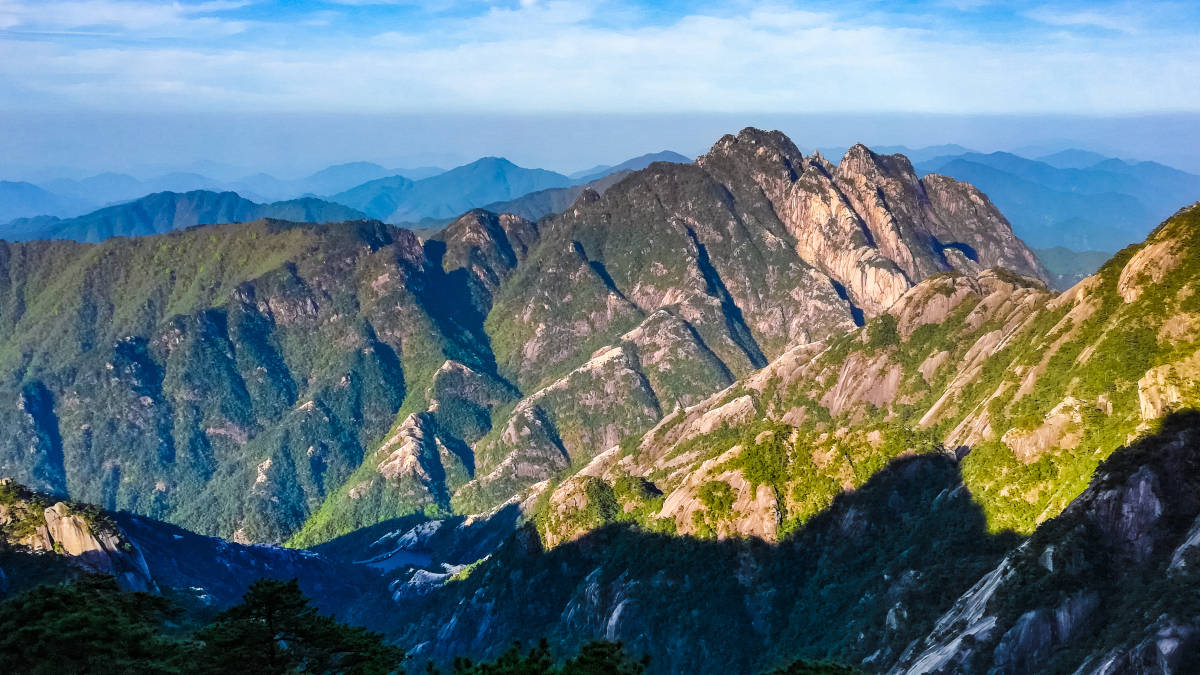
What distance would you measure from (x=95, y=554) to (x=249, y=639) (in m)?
115

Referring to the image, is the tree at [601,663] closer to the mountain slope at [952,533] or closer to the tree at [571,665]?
the tree at [571,665]

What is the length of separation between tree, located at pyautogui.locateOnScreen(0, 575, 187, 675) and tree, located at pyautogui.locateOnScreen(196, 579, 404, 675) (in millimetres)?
3183

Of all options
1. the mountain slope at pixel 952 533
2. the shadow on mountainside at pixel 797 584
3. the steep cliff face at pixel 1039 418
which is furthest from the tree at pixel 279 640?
the steep cliff face at pixel 1039 418

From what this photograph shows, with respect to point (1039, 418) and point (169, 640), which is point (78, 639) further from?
point (1039, 418)

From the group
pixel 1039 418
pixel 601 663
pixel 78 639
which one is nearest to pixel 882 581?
pixel 1039 418

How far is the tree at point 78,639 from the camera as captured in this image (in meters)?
59.1

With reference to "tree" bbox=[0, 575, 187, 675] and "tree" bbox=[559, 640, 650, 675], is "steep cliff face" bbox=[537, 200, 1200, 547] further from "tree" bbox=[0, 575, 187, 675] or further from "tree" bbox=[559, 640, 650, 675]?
"tree" bbox=[0, 575, 187, 675]

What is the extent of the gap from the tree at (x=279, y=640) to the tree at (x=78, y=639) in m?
3.18

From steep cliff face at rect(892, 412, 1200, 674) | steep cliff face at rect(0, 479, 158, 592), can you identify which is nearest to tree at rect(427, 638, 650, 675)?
steep cliff face at rect(892, 412, 1200, 674)

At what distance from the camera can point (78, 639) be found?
5997 cm

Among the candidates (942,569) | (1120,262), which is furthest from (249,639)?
(1120,262)

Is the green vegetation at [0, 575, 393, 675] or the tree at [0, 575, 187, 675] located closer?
the tree at [0, 575, 187, 675]

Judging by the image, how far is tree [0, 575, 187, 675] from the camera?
59094mm

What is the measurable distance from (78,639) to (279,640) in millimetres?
12887
